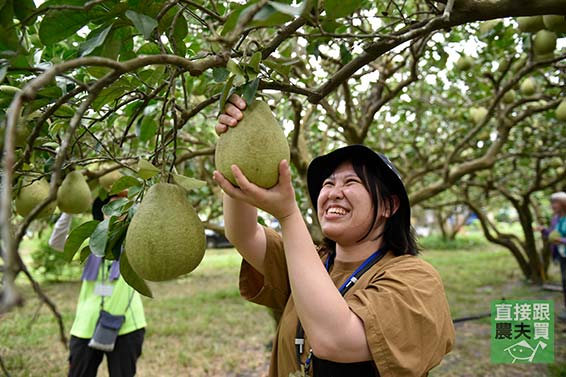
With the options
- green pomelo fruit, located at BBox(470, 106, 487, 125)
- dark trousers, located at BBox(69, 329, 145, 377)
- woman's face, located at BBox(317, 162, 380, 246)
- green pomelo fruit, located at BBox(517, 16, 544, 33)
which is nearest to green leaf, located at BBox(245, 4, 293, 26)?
woman's face, located at BBox(317, 162, 380, 246)

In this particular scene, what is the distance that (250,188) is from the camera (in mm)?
1106

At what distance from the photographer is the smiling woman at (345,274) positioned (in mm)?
1193

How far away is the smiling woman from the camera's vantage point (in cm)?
119

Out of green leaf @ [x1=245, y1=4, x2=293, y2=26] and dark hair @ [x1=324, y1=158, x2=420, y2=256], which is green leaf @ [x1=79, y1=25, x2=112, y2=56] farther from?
dark hair @ [x1=324, y1=158, x2=420, y2=256]

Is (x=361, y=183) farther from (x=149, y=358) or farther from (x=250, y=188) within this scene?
(x=149, y=358)

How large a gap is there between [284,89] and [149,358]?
4287 mm

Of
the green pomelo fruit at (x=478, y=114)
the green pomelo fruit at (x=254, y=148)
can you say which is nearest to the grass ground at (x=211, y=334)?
the green pomelo fruit at (x=478, y=114)

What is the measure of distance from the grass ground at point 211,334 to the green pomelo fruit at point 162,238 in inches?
123

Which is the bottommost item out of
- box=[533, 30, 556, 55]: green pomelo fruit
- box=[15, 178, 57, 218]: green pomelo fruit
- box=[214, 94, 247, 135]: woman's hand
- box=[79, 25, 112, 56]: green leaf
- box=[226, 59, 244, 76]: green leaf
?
box=[15, 178, 57, 218]: green pomelo fruit

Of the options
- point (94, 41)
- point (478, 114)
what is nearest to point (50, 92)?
point (94, 41)

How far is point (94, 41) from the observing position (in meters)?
1.00

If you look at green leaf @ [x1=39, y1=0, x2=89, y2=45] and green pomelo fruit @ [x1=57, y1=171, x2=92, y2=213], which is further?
green pomelo fruit @ [x1=57, y1=171, x2=92, y2=213]

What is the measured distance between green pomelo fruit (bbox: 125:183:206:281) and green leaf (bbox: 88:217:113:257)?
67 mm

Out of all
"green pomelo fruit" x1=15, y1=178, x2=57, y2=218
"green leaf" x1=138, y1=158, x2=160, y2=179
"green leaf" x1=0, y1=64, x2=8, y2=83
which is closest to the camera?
"green leaf" x1=0, y1=64, x2=8, y2=83
